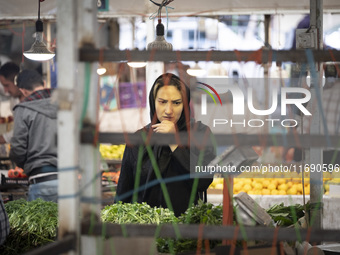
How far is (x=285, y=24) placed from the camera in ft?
27.7

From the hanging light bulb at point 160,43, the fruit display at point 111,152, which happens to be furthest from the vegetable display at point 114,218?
the fruit display at point 111,152

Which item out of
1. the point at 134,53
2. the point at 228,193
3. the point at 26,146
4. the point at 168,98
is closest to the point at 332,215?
the point at 168,98

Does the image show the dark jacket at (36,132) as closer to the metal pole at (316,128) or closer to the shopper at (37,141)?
the shopper at (37,141)

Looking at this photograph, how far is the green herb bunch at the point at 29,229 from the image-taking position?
10.4ft

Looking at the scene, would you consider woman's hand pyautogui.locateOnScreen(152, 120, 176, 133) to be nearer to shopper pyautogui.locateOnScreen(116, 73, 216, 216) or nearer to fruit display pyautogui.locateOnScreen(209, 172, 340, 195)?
shopper pyautogui.locateOnScreen(116, 73, 216, 216)

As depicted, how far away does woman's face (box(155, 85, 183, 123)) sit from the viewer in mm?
3773

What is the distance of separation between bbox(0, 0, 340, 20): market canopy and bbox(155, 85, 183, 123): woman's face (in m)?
2.77

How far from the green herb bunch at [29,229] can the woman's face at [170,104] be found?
1.04 metres

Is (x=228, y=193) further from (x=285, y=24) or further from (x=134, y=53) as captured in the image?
(x=285, y=24)

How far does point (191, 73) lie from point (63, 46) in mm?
5870

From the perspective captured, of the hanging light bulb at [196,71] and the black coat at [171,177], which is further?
the hanging light bulb at [196,71]

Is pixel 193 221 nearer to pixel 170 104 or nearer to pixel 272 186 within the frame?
pixel 170 104

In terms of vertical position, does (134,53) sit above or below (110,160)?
above

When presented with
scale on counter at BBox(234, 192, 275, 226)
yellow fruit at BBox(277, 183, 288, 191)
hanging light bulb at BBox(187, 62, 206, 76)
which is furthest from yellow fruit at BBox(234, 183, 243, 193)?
scale on counter at BBox(234, 192, 275, 226)
